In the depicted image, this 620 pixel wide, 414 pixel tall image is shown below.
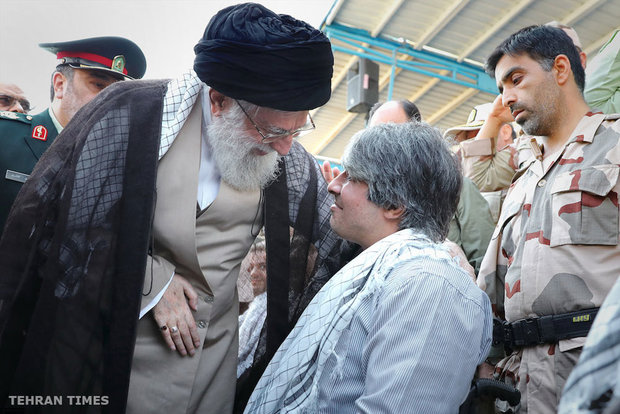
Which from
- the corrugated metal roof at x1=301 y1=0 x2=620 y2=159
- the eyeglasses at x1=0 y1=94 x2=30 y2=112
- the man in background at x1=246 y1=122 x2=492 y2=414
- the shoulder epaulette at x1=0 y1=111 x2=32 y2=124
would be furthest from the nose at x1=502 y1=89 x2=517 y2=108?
the corrugated metal roof at x1=301 y1=0 x2=620 y2=159

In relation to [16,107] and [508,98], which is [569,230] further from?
[16,107]

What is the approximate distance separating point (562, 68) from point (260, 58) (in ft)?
5.19

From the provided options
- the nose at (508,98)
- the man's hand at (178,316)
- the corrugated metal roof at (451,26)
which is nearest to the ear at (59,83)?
the man's hand at (178,316)

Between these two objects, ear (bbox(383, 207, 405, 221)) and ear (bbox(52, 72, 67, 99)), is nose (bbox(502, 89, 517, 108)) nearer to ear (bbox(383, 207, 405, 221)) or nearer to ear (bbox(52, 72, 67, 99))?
ear (bbox(383, 207, 405, 221))

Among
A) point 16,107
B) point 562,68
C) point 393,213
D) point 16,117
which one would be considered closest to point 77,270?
point 393,213

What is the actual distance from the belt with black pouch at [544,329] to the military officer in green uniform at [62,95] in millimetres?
2282

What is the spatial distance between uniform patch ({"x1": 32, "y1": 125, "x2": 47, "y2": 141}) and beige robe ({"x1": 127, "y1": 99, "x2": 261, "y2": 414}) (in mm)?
1253

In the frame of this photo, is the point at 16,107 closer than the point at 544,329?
No

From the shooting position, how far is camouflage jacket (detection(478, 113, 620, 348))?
1913 mm

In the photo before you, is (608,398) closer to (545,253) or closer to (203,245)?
(203,245)

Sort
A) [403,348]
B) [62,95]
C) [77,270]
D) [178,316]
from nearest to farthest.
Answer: [403,348] < [77,270] < [178,316] < [62,95]

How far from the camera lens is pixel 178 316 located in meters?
1.64

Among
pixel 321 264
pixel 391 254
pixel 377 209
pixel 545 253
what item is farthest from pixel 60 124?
pixel 545 253

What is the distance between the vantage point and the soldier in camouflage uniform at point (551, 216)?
1916 millimetres
